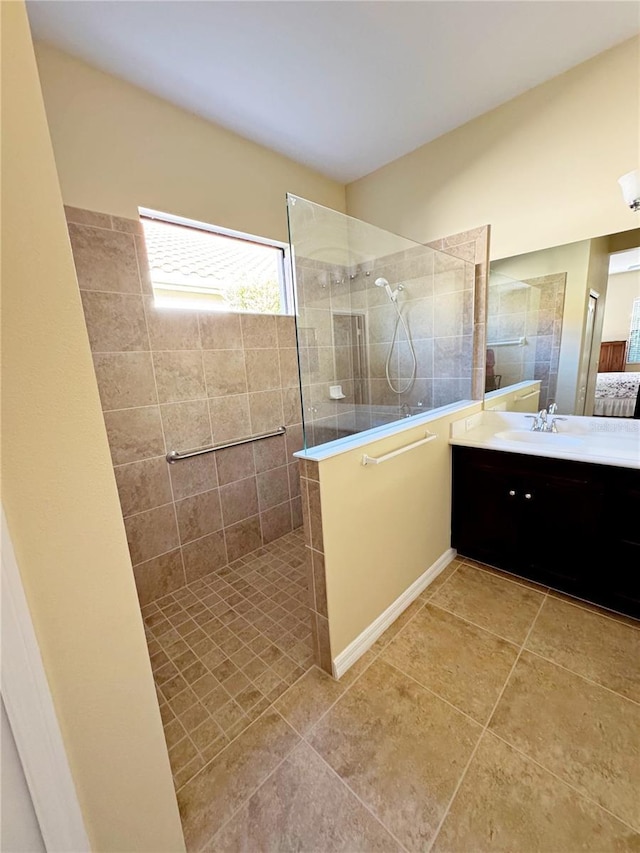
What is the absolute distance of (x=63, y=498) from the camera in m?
0.64

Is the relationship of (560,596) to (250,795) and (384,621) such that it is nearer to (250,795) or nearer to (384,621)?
(384,621)

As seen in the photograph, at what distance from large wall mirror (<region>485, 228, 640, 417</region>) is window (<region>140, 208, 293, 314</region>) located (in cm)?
156

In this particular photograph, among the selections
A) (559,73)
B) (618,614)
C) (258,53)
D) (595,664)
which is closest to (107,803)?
(595,664)

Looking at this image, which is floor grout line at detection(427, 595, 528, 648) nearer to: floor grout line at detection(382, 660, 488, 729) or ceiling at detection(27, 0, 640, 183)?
floor grout line at detection(382, 660, 488, 729)

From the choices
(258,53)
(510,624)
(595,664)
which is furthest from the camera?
(510,624)

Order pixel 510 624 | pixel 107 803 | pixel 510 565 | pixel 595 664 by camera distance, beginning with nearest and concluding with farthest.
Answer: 1. pixel 107 803
2. pixel 595 664
3. pixel 510 624
4. pixel 510 565

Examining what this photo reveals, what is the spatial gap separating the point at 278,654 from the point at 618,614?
1.76 meters

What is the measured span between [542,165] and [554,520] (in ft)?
6.63

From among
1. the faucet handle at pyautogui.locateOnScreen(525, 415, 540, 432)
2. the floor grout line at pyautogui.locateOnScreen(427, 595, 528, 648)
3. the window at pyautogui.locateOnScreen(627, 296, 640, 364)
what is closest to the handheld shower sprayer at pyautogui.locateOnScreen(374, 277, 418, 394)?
the faucet handle at pyautogui.locateOnScreen(525, 415, 540, 432)

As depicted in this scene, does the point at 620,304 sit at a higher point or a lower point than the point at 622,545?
higher

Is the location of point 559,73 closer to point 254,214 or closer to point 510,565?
point 254,214

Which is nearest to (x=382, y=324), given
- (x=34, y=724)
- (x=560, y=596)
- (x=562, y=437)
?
(x=562, y=437)

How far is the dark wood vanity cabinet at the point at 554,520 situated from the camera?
63.6 inches

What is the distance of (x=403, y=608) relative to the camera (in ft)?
6.00
